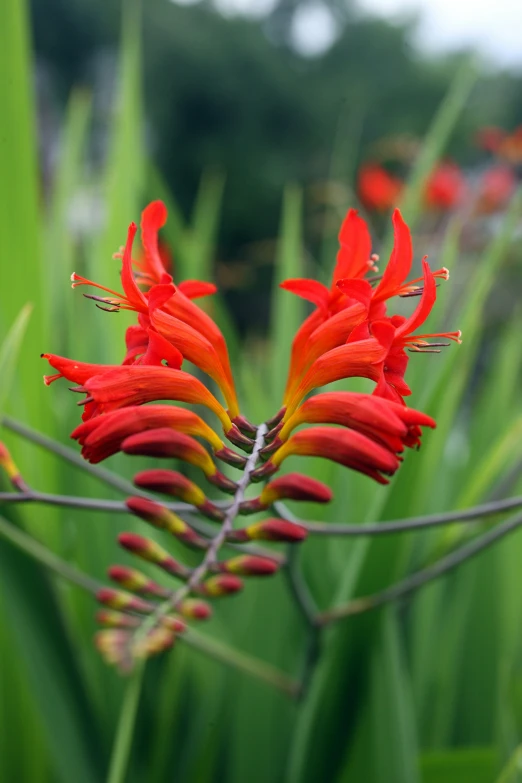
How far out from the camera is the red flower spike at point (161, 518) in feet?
1.89

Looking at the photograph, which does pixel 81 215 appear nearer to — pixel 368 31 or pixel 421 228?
pixel 421 228

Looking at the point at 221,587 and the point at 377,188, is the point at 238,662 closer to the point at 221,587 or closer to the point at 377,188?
the point at 221,587

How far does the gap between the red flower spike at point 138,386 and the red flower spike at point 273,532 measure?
0.32 feet

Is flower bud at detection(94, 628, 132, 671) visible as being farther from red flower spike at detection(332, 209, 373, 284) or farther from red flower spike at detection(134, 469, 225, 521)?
red flower spike at detection(332, 209, 373, 284)

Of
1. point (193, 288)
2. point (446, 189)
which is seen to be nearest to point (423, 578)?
point (193, 288)

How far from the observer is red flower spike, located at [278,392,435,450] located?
0.47 m

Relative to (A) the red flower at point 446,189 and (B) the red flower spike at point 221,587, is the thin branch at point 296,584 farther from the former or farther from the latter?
(A) the red flower at point 446,189

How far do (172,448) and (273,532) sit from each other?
117 millimetres

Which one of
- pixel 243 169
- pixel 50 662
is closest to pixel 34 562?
pixel 50 662

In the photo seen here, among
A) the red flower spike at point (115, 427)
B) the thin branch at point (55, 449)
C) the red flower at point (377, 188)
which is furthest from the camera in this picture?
the red flower at point (377, 188)

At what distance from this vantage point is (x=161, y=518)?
60cm

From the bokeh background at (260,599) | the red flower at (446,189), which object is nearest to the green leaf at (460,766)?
the bokeh background at (260,599)

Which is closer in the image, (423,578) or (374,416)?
(374,416)

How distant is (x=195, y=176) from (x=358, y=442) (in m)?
11.4
